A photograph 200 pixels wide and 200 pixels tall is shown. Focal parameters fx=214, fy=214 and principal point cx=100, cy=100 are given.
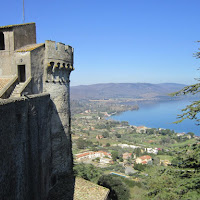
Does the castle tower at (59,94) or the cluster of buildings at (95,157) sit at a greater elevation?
the castle tower at (59,94)

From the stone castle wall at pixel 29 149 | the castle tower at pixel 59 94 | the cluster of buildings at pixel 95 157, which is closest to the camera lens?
the stone castle wall at pixel 29 149

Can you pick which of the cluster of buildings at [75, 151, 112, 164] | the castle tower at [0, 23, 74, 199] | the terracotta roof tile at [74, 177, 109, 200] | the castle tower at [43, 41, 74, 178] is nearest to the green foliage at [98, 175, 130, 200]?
the terracotta roof tile at [74, 177, 109, 200]

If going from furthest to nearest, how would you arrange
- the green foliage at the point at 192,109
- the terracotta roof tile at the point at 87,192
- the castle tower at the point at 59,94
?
the castle tower at the point at 59,94 < the terracotta roof tile at the point at 87,192 < the green foliage at the point at 192,109

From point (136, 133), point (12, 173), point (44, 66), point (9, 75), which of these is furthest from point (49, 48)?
point (136, 133)

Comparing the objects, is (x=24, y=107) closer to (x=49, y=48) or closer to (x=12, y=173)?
(x=12, y=173)

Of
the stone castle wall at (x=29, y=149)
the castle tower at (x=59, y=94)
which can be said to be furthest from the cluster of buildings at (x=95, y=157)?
the stone castle wall at (x=29, y=149)

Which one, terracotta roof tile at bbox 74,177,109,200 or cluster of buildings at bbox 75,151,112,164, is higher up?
terracotta roof tile at bbox 74,177,109,200

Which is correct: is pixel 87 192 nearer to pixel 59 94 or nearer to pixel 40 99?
pixel 59 94

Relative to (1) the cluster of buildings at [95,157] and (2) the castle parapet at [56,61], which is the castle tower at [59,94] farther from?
(1) the cluster of buildings at [95,157]

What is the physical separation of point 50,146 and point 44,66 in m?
4.54

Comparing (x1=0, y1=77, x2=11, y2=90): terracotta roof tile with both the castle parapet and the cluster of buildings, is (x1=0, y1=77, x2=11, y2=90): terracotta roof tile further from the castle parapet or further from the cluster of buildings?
the cluster of buildings

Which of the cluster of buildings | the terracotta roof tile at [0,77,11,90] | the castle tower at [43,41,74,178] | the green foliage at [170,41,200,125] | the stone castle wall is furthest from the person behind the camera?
the cluster of buildings

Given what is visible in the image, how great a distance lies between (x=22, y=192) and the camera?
751cm

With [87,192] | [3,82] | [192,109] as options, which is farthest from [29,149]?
[192,109]
